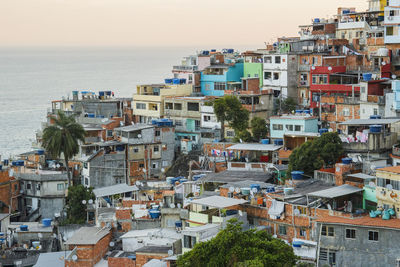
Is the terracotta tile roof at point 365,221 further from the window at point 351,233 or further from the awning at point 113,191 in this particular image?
the awning at point 113,191


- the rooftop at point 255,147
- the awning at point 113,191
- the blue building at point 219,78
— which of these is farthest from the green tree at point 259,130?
the blue building at point 219,78

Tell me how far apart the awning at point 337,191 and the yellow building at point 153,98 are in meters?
31.5

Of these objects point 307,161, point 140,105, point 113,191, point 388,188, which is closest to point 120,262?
point 113,191

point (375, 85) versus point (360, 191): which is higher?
point (375, 85)

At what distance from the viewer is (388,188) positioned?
119 ft

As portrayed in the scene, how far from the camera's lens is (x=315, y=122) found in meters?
55.7

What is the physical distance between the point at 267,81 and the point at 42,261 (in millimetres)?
31096

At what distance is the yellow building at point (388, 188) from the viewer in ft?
117

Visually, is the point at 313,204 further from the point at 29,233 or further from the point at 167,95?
the point at 167,95

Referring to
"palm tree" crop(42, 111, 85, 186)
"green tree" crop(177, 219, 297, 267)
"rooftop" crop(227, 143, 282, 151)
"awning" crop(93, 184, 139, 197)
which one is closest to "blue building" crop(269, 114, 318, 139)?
"rooftop" crop(227, 143, 282, 151)

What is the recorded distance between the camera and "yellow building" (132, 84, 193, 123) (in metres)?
70.0

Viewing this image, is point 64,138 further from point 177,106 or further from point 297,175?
point 297,175

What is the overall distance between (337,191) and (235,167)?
45.9 feet

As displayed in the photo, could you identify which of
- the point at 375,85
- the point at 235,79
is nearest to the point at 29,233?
the point at 375,85
